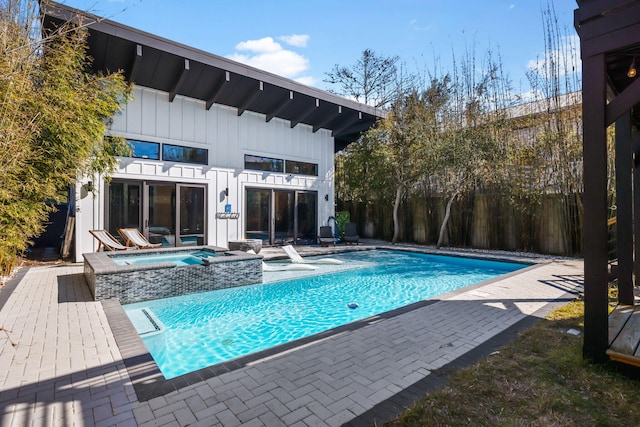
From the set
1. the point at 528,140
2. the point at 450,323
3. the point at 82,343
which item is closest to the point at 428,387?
the point at 450,323

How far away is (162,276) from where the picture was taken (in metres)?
5.62

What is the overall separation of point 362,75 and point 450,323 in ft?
57.6

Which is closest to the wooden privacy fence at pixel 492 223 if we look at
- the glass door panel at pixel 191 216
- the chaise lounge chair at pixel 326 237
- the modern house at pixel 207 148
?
the chaise lounge chair at pixel 326 237

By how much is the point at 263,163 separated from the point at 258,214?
181 cm

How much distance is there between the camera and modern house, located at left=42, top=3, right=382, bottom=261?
8242mm

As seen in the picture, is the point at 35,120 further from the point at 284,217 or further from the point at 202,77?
the point at 284,217

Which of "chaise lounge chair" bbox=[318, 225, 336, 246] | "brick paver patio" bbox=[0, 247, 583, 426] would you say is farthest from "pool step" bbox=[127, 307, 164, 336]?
"chaise lounge chair" bbox=[318, 225, 336, 246]

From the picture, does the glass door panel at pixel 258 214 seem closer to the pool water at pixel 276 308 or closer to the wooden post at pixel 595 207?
the pool water at pixel 276 308

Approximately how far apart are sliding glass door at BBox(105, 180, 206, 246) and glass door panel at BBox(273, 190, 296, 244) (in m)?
2.76

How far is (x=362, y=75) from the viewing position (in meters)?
18.8

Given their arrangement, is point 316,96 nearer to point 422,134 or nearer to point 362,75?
point 422,134

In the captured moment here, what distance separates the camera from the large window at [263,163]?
1124 cm

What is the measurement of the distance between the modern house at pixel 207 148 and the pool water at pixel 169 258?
188cm

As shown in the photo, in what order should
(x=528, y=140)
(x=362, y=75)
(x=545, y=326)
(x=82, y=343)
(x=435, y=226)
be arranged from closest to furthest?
(x=82, y=343) → (x=545, y=326) → (x=528, y=140) → (x=435, y=226) → (x=362, y=75)
